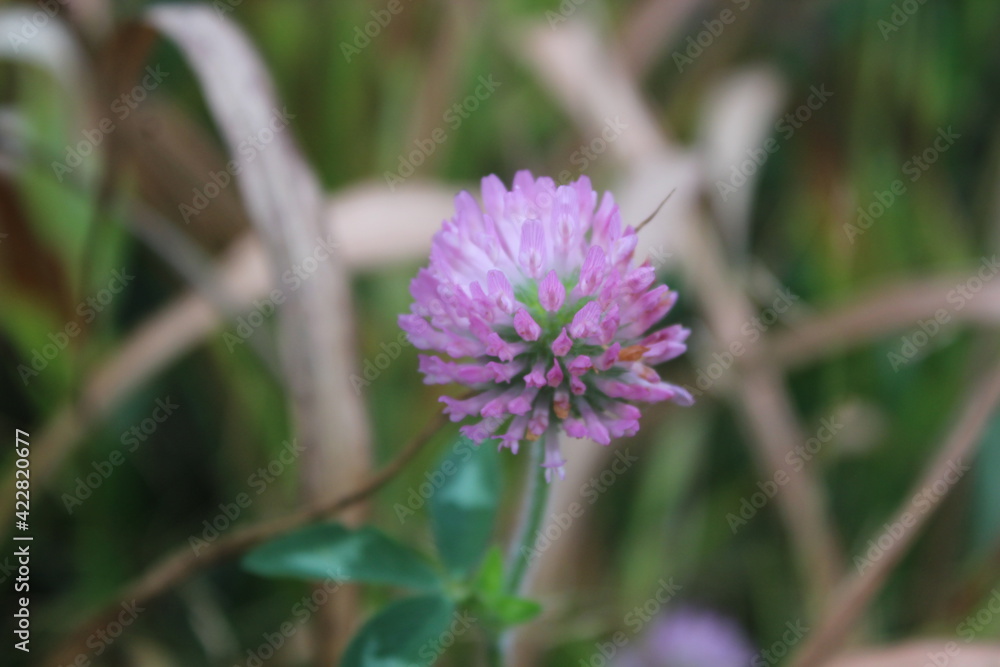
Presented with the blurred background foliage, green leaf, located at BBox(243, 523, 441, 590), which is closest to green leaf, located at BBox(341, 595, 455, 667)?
green leaf, located at BBox(243, 523, 441, 590)

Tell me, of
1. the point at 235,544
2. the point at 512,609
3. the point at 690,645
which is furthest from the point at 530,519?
the point at 690,645

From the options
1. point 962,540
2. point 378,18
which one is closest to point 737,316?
point 962,540

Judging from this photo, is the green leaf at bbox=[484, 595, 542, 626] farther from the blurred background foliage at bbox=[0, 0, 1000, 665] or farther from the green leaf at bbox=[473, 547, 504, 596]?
the blurred background foliage at bbox=[0, 0, 1000, 665]

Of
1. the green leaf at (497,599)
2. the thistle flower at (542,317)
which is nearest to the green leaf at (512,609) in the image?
the green leaf at (497,599)

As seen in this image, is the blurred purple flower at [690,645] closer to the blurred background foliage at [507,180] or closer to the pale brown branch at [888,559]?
the blurred background foliage at [507,180]

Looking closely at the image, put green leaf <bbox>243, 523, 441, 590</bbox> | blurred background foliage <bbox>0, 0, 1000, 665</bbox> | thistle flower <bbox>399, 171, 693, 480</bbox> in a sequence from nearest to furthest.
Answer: thistle flower <bbox>399, 171, 693, 480</bbox>
green leaf <bbox>243, 523, 441, 590</bbox>
blurred background foliage <bbox>0, 0, 1000, 665</bbox>
